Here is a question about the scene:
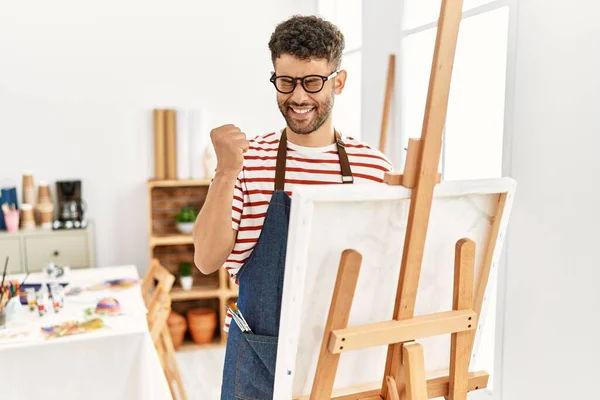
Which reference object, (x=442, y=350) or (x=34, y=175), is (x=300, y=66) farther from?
(x=34, y=175)

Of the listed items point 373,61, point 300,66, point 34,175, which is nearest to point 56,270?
point 34,175

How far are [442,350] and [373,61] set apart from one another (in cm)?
207

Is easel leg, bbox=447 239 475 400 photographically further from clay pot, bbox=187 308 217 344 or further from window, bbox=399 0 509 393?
clay pot, bbox=187 308 217 344

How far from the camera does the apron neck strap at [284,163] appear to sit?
4.09 ft

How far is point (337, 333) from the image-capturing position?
967 mm

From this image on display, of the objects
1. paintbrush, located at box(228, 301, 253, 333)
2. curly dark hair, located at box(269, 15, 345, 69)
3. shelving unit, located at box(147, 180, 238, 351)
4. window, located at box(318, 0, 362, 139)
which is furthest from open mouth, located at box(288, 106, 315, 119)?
shelving unit, located at box(147, 180, 238, 351)

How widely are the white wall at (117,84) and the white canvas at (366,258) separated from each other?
3.06m

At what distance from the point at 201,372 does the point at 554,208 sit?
8.20 feet

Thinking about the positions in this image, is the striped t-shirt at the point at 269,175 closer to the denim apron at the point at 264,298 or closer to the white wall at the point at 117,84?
the denim apron at the point at 264,298

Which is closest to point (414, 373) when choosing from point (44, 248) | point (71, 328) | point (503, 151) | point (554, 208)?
point (554, 208)

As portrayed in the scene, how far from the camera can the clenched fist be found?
1087mm

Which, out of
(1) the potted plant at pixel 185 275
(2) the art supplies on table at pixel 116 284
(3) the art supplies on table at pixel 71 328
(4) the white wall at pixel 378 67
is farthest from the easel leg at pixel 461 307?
(1) the potted plant at pixel 185 275

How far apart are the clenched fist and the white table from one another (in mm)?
1240

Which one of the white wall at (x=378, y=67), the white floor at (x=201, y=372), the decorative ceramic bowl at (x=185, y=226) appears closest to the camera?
the white wall at (x=378, y=67)
